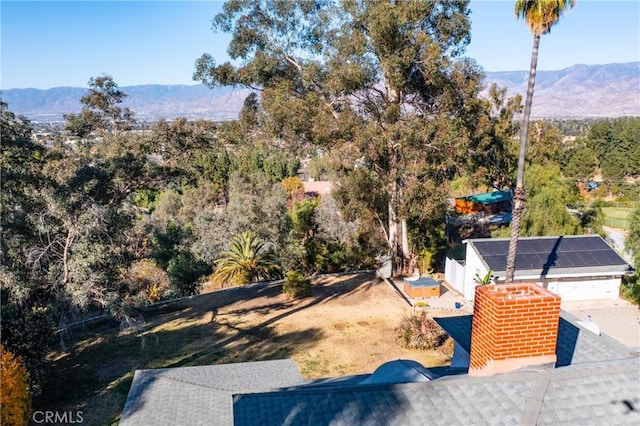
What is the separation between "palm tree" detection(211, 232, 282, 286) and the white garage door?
14.6m

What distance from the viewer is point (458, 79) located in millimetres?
20781

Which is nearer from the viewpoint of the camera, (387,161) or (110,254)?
(110,254)

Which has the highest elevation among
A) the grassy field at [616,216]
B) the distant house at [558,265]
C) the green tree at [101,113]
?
the green tree at [101,113]

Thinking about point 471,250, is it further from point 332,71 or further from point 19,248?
point 19,248

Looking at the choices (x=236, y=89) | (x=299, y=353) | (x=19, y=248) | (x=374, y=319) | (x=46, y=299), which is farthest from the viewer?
(x=236, y=89)

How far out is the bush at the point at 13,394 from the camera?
9641 millimetres

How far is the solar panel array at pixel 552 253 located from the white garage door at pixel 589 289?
3.17ft

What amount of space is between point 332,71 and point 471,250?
11001 mm

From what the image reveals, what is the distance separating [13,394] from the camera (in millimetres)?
9844

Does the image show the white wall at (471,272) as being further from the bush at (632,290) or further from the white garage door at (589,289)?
the bush at (632,290)

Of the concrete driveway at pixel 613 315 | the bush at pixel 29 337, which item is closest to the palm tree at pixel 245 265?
the bush at pixel 29 337

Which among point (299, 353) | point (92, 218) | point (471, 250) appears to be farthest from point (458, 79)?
point (92, 218)

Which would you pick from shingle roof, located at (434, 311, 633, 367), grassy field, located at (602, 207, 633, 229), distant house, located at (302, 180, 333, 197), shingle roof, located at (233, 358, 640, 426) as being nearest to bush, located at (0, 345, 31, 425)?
shingle roof, located at (233, 358, 640, 426)

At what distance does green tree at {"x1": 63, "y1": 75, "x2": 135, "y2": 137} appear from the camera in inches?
1171
